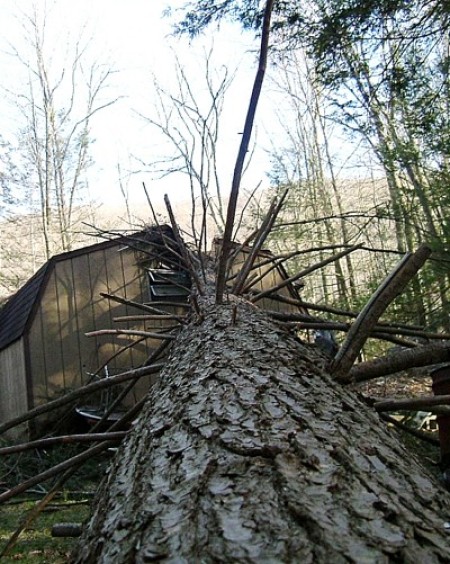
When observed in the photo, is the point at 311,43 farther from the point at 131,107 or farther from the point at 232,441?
the point at 131,107

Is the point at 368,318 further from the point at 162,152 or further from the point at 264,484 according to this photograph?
the point at 162,152

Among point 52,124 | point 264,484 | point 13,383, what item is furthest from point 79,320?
point 52,124

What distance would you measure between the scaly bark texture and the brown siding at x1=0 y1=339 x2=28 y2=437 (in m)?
7.58

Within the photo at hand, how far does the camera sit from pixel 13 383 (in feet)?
31.6

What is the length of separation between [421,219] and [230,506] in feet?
33.3

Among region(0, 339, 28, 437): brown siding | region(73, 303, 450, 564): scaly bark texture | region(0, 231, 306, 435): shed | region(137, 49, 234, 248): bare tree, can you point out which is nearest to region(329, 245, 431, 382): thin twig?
region(73, 303, 450, 564): scaly bark texture

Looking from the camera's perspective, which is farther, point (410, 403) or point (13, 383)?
point (13, 383)

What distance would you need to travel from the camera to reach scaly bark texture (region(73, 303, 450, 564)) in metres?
0.98

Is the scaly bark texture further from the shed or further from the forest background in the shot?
the forest background

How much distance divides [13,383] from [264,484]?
9.31 meters

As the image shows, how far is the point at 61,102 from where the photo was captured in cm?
2473

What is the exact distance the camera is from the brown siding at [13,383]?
9.02 metres

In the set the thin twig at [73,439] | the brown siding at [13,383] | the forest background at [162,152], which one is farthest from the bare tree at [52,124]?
the thin twig at [73,439]

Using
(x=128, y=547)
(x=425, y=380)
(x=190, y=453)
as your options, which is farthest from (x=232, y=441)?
(x=425, y=380)
